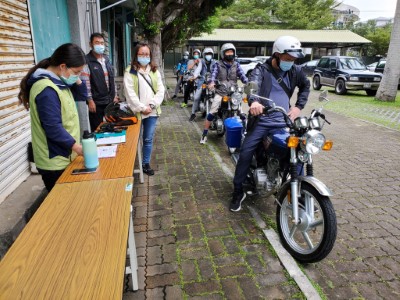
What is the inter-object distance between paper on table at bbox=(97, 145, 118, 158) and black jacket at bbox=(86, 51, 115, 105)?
176 centimetres

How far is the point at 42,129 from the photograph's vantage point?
236 centimetres

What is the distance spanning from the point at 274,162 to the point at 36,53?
3.71 m

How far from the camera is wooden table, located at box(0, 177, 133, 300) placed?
51.5 inches

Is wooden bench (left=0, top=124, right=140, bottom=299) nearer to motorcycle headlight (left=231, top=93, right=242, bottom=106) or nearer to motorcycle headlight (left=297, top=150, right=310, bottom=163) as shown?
motorcycle headlight (left=297, top=150, right=310, bottom=163)

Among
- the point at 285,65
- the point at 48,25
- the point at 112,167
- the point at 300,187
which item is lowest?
the point at 300,187

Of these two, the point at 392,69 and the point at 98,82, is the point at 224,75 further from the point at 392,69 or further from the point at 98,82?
the point at 392,69

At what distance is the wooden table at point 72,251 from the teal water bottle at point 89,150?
0.40 metres

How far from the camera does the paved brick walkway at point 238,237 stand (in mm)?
2455

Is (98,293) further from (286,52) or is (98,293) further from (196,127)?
(196,127)

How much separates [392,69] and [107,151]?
12.0m

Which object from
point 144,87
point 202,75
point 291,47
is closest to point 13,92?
point 144,87

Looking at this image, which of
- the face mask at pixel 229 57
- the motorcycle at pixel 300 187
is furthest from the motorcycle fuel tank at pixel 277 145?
the face mask at pixel 229 57

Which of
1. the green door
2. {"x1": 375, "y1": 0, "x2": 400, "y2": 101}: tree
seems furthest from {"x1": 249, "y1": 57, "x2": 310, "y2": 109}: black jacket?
{"x1": 375, "y1": 0, "x2": 400, "y2": 101}: tree

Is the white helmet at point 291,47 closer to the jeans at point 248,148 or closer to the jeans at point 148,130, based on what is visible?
the jeans at point 248,148
